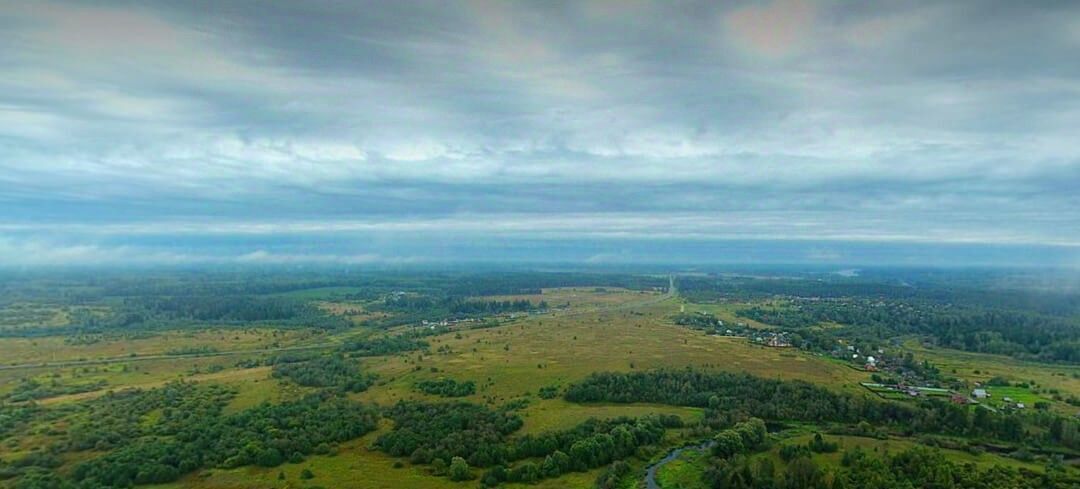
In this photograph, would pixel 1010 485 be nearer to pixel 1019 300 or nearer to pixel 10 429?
pixel 10 429

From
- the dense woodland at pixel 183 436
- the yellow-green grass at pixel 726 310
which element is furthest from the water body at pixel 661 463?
the yellow-green grass at pixel 726 310

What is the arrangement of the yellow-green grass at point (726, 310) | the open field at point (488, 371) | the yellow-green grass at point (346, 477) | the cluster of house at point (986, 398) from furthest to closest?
→ the yellow-green grass at point (726, 310) < the cluster of house at point (986, 398) < the open field at point (488, 371) < the yellow-green grass at point (346, 477)

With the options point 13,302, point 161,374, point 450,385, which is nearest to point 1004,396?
point 450,385

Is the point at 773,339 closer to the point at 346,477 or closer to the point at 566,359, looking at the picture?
the point at 566,359

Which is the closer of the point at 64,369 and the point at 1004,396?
the point at 1004,396

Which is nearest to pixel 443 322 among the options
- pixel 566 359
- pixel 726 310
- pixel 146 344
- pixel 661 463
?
pixel 566 359

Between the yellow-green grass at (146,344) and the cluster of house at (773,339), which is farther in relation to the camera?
the cluster of house at (773,339)

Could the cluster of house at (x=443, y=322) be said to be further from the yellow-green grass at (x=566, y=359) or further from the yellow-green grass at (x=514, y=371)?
the yellow-green grass at (x=566, y=359)

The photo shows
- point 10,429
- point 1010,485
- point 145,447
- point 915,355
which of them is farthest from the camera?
point 915,355

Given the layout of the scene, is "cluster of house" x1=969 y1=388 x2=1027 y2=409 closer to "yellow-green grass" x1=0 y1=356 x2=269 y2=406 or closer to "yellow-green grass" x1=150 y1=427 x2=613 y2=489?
"yellow-green grass" x1=150 y1=427 x2=613 y2=489
